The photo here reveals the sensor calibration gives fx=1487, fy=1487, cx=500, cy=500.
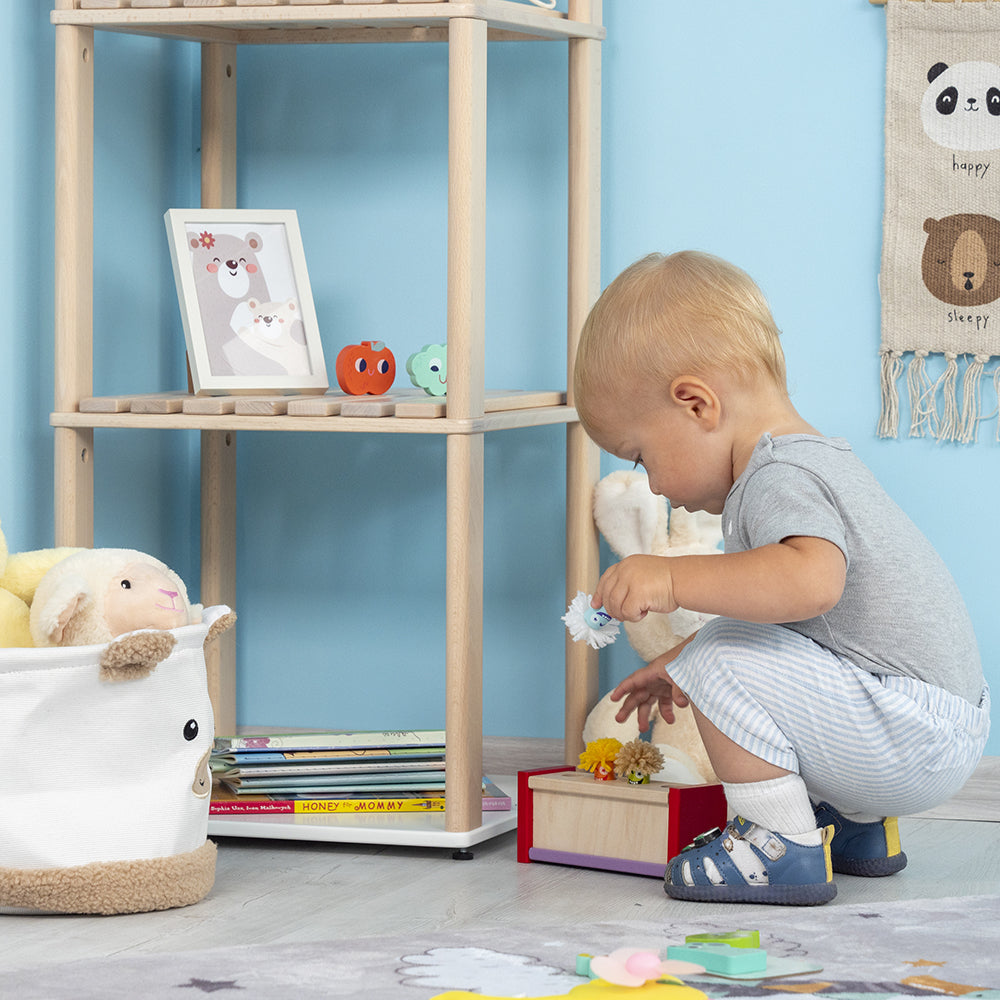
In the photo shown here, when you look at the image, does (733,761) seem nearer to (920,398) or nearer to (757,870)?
(757,870)

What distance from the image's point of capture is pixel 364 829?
55.6 inches

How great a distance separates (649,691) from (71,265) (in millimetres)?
710

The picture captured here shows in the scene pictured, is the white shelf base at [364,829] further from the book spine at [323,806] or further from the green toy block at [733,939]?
the green toy block at [733,939]

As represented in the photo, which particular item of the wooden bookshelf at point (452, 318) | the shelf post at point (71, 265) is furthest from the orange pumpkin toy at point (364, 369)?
the shelf post at point (71, 265)

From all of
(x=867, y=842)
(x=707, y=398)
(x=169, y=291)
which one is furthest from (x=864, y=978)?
(x=169, y=291)

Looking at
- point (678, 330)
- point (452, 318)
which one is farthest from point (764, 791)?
point (452, 318)

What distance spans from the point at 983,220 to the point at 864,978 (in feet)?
3.05

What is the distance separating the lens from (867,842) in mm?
1334

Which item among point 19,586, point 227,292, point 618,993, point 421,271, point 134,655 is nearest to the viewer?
point 618,993

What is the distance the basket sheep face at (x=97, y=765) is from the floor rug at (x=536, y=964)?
109mm

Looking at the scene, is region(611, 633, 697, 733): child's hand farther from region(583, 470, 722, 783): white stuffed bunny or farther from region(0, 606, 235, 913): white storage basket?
region(0, 606, 235, 913): white storage basket

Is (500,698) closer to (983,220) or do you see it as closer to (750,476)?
(750,476)

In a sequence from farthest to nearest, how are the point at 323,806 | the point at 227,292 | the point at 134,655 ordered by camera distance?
the point at 227,292 < the point at 323,806 < the point at 134,655

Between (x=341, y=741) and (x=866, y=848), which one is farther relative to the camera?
(x=341, y=741)
